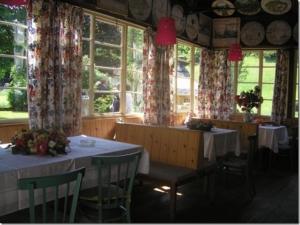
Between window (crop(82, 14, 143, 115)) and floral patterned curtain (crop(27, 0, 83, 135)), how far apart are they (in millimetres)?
536

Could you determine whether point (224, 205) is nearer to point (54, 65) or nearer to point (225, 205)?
point (225, 205)

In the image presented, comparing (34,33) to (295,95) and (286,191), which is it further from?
(295,95)

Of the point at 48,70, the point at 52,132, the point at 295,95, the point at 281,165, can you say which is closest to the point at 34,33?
the point at 48,70

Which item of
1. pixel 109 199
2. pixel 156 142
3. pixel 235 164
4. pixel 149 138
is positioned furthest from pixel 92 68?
pixel 109 199

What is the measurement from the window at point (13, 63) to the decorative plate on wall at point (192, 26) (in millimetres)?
3900

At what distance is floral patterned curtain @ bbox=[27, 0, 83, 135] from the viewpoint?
4129 millimetres

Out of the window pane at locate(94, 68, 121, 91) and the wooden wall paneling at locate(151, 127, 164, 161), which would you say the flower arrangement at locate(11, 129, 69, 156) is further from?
the window pane at locate(94, 68, 121, 91)

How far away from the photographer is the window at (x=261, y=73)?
7.96 metres

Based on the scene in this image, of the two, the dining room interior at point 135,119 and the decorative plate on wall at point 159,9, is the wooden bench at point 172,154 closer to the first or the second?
the dining room interior at point 135,119

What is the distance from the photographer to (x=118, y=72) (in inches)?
227

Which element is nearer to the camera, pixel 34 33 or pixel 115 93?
pixel 34 33

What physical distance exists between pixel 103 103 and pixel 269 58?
425cm

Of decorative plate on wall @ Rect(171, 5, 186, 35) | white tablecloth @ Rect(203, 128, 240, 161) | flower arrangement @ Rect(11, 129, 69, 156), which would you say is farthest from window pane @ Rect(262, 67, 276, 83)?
flower arrangement @ Rect(11, 129, 69, 156)

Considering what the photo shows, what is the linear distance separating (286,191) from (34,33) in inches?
148
